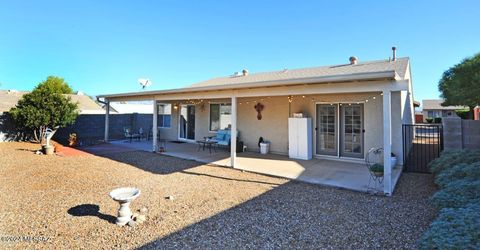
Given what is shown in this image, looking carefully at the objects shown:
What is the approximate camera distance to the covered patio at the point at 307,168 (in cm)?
591

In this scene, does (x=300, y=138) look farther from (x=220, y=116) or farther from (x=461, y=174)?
(x=461, y=174)

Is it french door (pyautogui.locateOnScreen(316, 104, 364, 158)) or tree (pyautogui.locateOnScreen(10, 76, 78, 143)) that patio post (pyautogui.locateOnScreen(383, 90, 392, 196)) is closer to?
french door (pyautogui.locateOnScreen(316, 104, 364, 158))

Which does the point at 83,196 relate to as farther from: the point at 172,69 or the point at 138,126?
the point at 172,69

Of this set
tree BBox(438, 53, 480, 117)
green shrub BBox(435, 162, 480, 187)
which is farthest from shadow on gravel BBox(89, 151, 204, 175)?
tree BBox(438, 53, 480, 117)

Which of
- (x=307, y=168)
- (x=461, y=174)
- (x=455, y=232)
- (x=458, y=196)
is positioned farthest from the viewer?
(x=307, y=168)

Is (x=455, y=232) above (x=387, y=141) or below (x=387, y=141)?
below

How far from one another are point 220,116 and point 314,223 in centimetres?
877

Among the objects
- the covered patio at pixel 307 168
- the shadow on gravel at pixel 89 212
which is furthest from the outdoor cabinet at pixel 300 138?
the shadow on gravel at pixel 89 212

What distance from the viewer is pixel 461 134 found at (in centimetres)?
698

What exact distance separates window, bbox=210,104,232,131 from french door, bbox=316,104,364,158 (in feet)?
14.4

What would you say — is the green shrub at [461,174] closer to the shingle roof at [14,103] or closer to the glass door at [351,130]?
the glass door at [351,130]

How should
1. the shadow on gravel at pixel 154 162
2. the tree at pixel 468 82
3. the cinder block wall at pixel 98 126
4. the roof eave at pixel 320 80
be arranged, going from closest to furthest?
the roof eave at pixel 320 80, the shadow on gravel at pixel 154 162, the tree at pixel 468 82, the cinder block wall at pixel 98 126

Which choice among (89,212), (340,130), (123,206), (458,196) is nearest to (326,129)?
(340,130)

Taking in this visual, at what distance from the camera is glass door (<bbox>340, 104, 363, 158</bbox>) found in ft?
26.9
